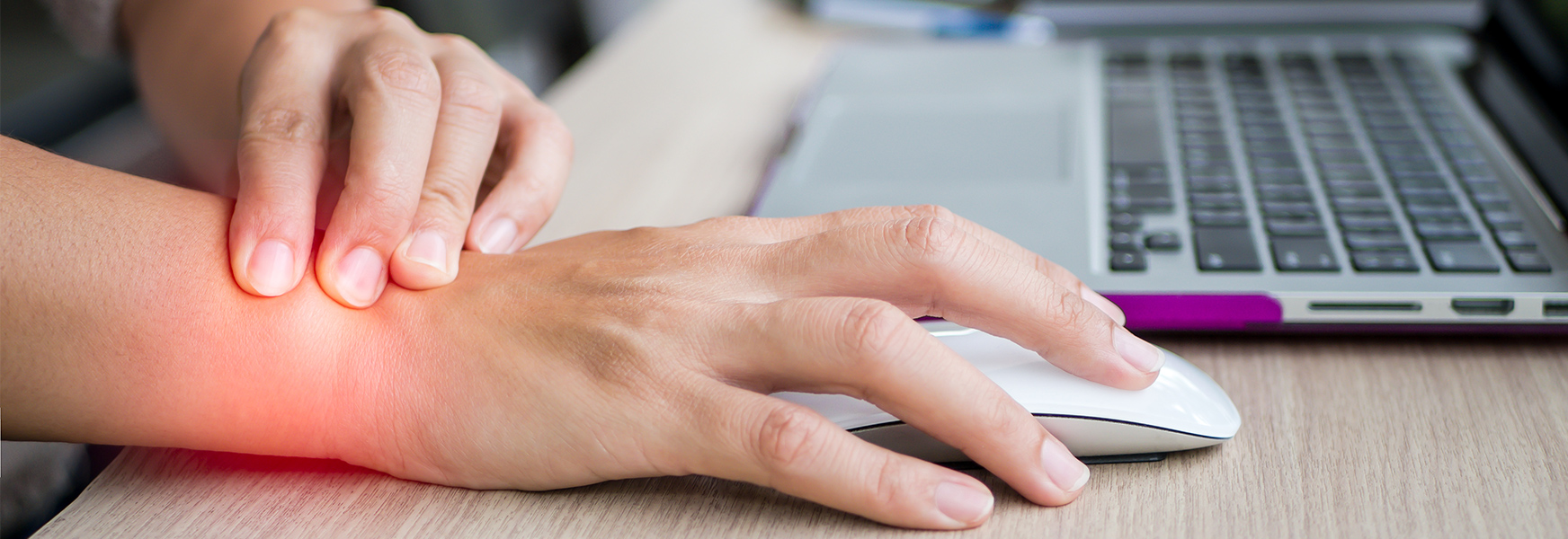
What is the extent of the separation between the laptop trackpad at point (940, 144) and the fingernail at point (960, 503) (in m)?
0.34

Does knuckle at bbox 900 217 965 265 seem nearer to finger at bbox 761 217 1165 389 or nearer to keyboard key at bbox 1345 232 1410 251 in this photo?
finger at bbox 761 217 1165 389

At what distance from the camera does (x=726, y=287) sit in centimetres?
50

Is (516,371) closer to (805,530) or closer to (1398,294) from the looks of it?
(805,530)

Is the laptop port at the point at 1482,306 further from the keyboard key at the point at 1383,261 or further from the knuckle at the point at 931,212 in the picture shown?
the knuckle at the point at 931,212

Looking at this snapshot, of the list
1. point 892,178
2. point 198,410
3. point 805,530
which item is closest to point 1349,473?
point 805,530

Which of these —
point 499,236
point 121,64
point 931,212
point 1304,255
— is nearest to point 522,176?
point 499,236

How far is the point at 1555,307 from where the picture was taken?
52 cm

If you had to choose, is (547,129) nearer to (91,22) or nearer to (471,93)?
(471,93)

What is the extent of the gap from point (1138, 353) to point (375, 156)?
1.43ft

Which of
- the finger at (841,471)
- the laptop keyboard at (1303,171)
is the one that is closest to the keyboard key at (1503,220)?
the laptop keyboard at (1303,171)

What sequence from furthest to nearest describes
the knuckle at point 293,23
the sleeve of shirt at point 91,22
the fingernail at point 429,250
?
the sleeve of shirt at point 91,22, the knuckle at point 293,23, the fingernail at point 429,250

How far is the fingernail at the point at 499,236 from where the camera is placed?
1.89 ft

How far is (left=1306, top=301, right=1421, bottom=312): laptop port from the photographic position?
53cm

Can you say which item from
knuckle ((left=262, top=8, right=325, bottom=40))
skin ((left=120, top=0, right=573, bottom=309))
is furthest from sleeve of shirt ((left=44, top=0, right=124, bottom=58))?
knuckle ((left=262, top=8, right=325, bottom=40))
